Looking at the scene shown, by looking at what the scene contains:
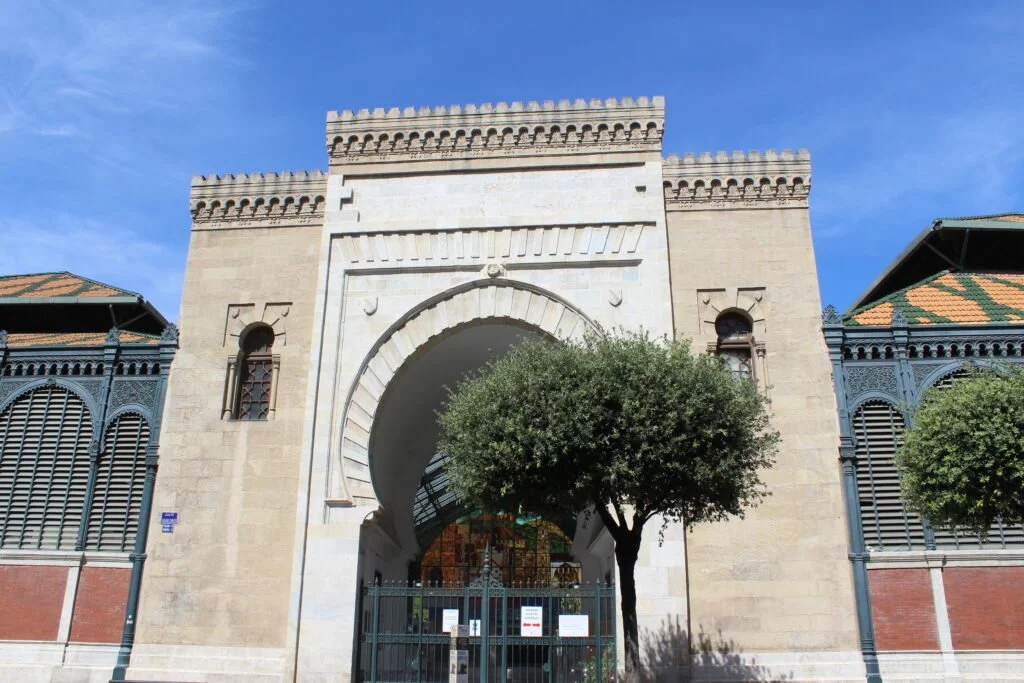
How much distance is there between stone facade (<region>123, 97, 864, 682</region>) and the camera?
50.8 ft

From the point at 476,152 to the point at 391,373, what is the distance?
204 inches

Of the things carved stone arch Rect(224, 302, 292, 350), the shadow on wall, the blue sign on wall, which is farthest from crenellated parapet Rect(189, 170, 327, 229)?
the shadow on wall

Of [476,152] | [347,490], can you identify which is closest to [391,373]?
[347,490]

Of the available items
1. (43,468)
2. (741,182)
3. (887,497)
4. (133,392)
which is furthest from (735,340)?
(43,468)

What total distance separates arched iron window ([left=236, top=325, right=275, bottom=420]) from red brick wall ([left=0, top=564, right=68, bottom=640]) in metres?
4.59

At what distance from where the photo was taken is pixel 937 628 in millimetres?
14820

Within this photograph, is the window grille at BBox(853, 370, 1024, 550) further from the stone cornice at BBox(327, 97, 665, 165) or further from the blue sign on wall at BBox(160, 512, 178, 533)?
the blue sign on wall at BBox(160, 512, 178, 533)

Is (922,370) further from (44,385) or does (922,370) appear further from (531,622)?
(44,385)

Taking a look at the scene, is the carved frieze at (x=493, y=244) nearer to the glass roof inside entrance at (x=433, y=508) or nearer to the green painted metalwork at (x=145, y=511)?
the green painted metalwork at (x=145, y=511)

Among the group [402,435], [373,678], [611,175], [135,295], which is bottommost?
[373,678]

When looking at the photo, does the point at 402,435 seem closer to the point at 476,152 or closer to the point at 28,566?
the point at 476,152

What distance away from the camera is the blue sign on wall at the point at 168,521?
1677 centimetres

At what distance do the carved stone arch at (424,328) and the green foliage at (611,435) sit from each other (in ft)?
12.4

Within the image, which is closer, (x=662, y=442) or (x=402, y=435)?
(x=662, y=442)
